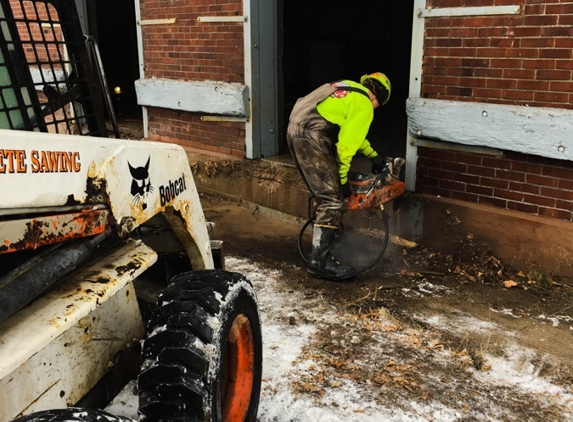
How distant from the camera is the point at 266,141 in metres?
7.77

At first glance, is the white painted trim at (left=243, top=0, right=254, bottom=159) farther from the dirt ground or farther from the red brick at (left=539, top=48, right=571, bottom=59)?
the red brick at (left=539, top=48, right=571, bottom=59)

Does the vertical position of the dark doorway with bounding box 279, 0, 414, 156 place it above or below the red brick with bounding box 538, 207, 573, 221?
above

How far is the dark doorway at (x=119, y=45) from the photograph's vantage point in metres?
15.1

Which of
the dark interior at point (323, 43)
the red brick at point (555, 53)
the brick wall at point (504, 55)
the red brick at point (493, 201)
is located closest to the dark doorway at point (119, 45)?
the dark interior at point (323, 43)

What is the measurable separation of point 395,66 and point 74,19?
14208mm

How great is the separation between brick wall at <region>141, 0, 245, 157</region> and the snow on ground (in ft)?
12.9

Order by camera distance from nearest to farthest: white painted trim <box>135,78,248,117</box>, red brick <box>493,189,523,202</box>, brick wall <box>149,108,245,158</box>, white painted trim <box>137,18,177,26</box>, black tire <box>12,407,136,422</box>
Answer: black tire <box>12,407,136,422</box> < red brick <box>493,189,523,202</box> < white painted trim <box>135,78,248,117</box> < brick wall <box>149,108,245,158</box> < white painted trim <box>137,18,177,26</box>

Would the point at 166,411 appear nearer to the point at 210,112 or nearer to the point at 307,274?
the point at 307,274

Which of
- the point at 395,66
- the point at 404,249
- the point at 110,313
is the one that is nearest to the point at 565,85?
the point at 404,249

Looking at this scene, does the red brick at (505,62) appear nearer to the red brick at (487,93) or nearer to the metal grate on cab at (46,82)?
the red brick at (487,93)

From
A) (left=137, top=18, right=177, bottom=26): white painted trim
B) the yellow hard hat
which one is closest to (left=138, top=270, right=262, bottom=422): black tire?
the yellow hard hat

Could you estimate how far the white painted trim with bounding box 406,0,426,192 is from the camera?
5.64 m

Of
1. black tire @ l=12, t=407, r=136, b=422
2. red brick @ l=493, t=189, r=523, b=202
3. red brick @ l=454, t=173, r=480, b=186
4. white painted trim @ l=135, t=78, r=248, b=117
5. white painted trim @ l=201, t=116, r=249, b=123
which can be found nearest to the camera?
black tire @ l=12, t=407, r=136, b=422

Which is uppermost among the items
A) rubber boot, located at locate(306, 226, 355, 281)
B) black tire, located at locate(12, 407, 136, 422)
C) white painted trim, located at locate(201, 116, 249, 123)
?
black tire, located at locate(12, 407, 136, 422)
